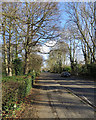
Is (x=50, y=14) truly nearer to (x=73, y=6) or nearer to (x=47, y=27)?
(x=47, y=27)

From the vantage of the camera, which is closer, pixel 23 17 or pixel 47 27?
pixel 23 17

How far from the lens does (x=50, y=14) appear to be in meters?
8.02

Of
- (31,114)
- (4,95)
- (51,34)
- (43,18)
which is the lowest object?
(31,114)

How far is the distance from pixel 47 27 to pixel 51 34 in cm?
104

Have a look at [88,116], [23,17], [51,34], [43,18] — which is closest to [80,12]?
[51,34]

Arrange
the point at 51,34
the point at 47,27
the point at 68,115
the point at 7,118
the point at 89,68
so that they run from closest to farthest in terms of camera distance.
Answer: the point at 7,118 < the point at 68,115 < the point at 47,27 < the point at 51,34 < the point at 89,68

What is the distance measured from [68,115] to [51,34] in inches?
276

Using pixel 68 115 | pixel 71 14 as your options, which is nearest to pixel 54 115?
pixel 68 115

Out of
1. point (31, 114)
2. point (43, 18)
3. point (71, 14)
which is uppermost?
point (71, 14)

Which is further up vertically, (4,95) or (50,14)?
(50,14)

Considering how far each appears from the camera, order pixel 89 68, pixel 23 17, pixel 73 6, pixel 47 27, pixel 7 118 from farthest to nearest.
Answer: pixel 89 68 < pixel 73 6 < pixel 47 27 < pixel 23 17 < pixel 7 118

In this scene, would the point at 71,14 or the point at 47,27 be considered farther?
the point at 71,14

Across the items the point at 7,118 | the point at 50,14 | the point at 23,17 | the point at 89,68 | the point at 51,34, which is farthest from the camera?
the point at 89,68

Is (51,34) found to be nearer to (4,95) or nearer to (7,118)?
(4,95)
